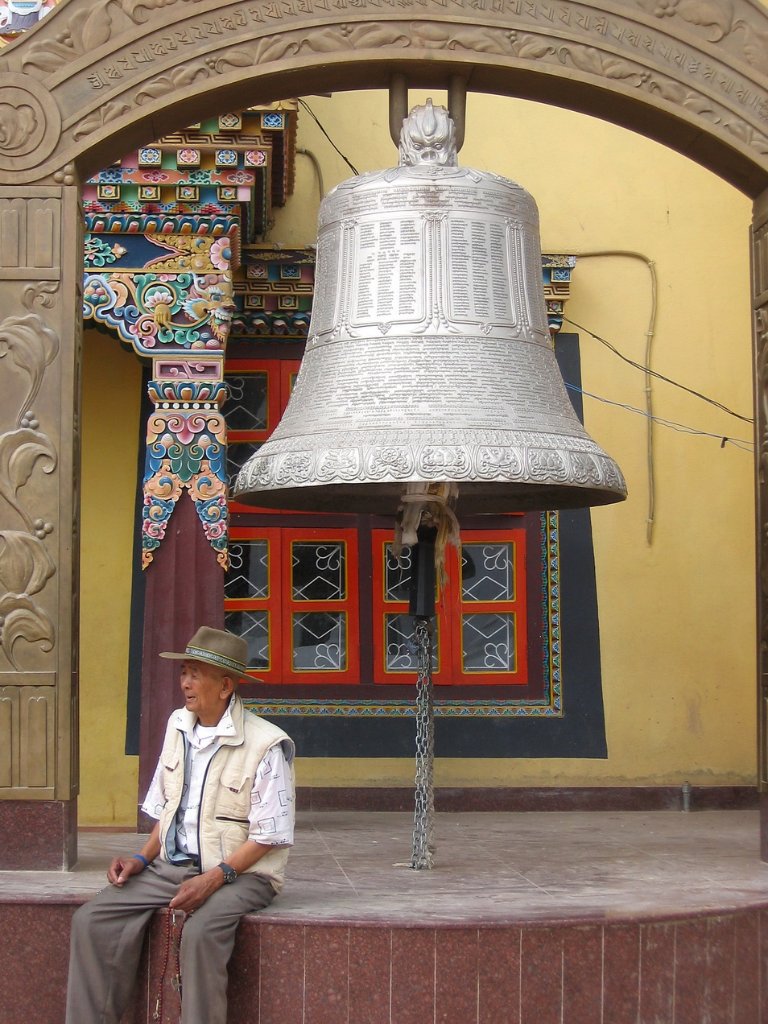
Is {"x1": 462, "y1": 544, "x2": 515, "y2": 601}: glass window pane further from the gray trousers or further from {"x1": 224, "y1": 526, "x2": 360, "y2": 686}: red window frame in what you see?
the gray trousers

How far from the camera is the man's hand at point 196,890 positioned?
14.5 ft

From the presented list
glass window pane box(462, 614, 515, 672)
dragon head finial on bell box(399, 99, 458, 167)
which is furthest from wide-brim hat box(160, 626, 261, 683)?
glass window pane box(462, 614, 515, 672)

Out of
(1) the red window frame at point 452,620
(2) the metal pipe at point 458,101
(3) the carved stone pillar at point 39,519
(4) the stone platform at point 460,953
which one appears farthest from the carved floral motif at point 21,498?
(1) the red window frame at point 452,620

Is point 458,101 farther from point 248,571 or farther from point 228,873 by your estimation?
point 248,571

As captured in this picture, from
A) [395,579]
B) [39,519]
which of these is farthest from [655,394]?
[39,519]

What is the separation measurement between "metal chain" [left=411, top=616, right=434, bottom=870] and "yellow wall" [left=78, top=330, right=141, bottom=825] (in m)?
2.74

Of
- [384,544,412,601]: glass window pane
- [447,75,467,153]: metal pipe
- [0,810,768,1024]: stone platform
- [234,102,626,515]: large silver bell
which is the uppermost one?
[447,75,467,153]: metal pipe

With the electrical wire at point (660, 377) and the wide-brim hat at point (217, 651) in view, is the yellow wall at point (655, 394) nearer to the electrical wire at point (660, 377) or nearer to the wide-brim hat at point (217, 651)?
the electrical wire at point (660, 377)

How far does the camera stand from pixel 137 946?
14.8 feet

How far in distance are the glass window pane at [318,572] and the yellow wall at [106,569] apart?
34.8 inches

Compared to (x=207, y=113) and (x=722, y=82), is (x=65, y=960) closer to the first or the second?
(x=207, y=113)

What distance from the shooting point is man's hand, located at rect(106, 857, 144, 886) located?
4582 millimetres

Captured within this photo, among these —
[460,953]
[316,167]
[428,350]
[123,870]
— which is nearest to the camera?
[460,953]

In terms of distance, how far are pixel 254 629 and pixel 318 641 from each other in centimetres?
34
